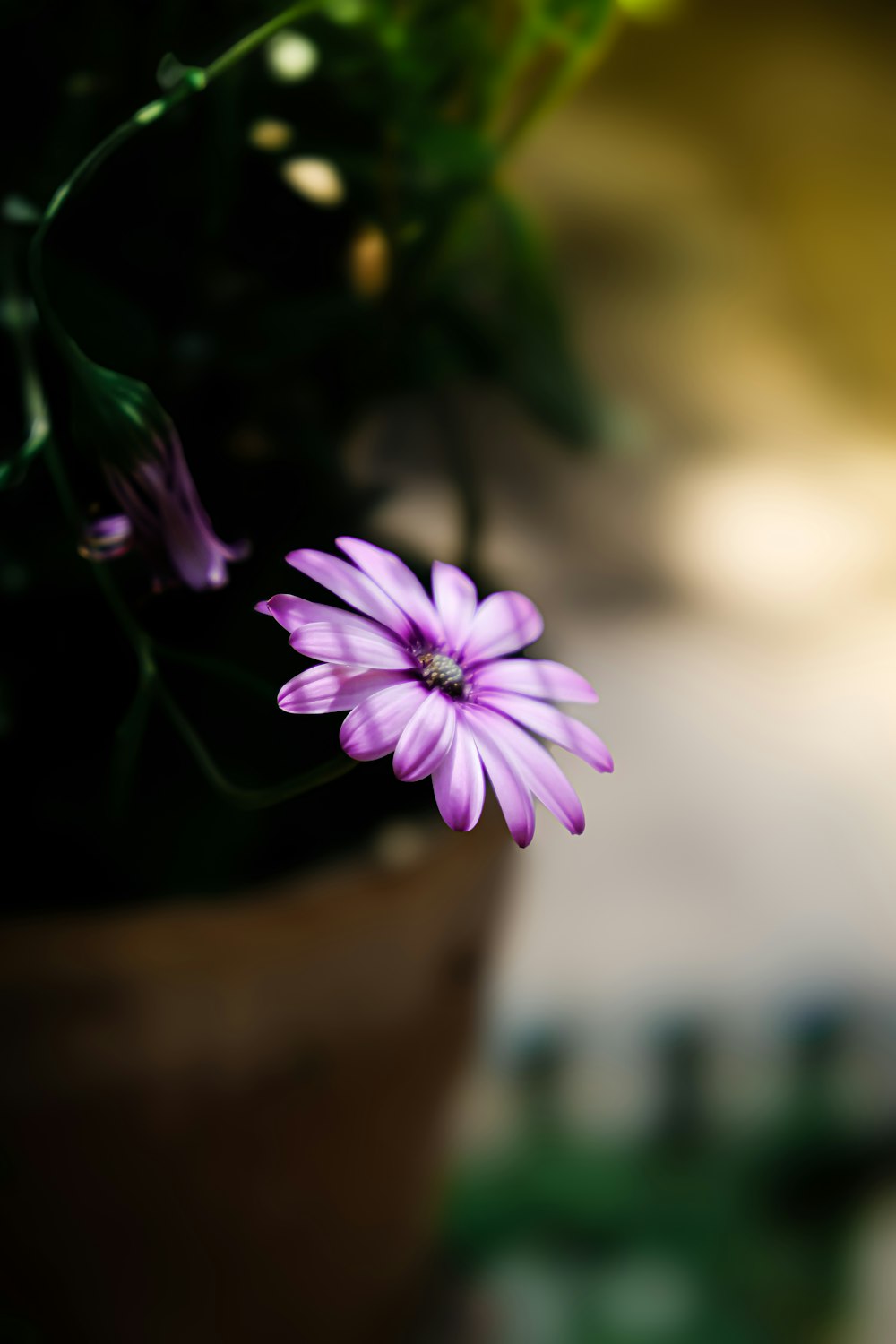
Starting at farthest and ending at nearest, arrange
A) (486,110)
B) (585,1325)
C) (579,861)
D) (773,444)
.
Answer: (773,444), (579,861), (585,1325), (486,110)

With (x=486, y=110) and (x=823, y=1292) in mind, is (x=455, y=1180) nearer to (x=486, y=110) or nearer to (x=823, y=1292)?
(x=823, y=1292)

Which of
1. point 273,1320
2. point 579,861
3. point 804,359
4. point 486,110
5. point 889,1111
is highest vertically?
point 804,359

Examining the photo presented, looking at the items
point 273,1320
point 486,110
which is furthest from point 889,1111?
point 486,110

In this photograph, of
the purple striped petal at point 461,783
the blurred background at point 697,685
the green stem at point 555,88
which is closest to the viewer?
the purple striped petal at point 461,783

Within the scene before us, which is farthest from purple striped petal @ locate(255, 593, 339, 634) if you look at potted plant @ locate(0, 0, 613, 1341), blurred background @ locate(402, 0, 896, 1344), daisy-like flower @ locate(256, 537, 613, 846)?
blurred background @ locate(402, 0, 896, 1344)

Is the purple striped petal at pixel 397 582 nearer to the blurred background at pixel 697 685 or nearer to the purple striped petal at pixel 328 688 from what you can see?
the purple striped petal at pixel 328 688

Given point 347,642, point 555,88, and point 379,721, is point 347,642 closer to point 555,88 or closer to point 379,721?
point 379,721

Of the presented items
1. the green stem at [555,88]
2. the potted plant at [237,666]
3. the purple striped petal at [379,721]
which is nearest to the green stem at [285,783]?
the purple striped petal at [379,721]
